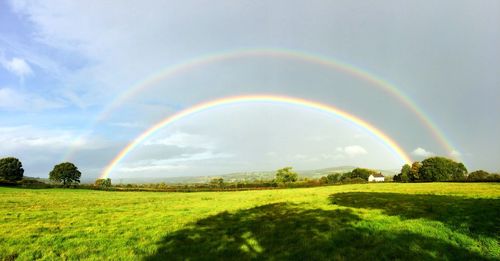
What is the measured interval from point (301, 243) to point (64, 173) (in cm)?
16939

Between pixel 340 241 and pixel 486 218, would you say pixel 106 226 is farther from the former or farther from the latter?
pixel 486 218

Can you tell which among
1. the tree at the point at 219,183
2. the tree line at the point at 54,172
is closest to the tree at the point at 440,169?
the tree at the point at 219,183

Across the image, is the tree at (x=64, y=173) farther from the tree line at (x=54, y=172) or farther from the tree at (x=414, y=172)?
the tree at (x=414, y=172)

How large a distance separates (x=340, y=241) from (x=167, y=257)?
25.4 ft

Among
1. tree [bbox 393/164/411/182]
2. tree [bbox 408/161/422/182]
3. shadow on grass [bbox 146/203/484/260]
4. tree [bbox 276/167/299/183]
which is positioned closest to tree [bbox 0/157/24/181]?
tree [bbox 276/167/299/183]

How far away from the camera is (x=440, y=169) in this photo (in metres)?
130

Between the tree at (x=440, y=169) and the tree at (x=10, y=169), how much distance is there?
16985cm

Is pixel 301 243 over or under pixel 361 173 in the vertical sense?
under

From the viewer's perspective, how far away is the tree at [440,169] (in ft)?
420

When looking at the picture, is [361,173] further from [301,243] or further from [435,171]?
[301,243]

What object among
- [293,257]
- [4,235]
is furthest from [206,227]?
[4,235]

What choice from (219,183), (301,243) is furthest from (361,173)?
(301,243)

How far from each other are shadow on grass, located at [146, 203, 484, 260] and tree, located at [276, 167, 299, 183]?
132 meters

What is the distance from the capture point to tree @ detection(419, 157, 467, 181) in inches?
5044
